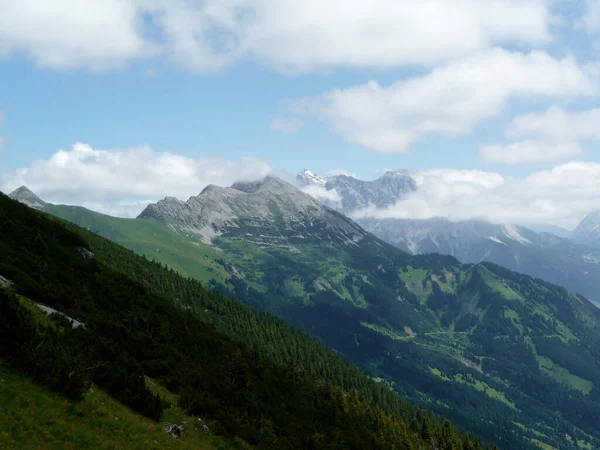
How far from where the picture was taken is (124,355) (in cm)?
4322

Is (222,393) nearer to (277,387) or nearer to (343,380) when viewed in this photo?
(277,387)

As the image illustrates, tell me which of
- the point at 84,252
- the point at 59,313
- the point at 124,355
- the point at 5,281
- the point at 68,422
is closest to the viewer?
the point at 68,422

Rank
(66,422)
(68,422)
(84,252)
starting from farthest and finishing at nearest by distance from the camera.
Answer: (84,252)
(68,422)
(66,422)

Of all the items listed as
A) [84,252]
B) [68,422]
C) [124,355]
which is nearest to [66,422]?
[68,422]

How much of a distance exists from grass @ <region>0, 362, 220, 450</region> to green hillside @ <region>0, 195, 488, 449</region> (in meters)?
0.27

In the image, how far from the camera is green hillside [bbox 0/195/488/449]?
104ft

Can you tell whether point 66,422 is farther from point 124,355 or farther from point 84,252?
point 84,252

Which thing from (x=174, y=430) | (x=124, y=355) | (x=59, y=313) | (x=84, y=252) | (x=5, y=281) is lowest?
(x=174, y=430)

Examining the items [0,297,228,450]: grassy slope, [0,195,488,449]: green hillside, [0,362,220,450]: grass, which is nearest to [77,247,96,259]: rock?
[0,195,488,449]: green hillside

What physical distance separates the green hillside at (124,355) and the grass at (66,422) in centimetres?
27

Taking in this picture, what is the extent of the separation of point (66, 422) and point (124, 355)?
15564mm

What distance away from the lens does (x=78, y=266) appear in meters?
64.9

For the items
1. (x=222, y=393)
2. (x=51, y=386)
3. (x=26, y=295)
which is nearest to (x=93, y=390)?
(x=51, y=386)

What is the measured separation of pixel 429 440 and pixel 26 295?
423ft
